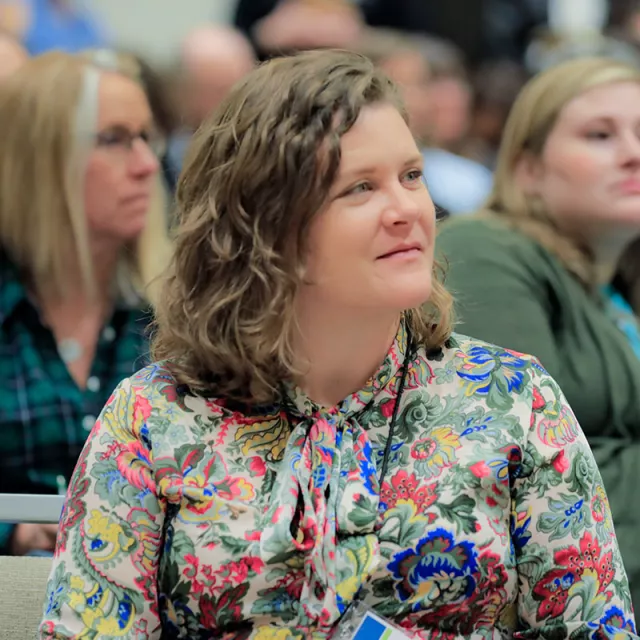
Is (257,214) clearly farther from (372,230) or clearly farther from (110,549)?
(110,549)

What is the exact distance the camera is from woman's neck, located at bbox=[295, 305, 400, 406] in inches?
49.0

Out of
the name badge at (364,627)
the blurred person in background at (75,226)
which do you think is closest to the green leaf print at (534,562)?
the name badge at (364,627)

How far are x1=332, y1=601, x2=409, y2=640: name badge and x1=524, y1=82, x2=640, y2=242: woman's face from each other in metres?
1.17

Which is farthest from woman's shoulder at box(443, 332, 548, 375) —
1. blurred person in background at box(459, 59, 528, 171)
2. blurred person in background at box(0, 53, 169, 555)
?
blurred person in background at box(459, 59, 528, 171)

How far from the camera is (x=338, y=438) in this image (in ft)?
4.02

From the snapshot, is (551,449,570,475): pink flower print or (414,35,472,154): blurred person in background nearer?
(551,449,570,475): pink flower print

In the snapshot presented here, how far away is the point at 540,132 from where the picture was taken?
216 cm

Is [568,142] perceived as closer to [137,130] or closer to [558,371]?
[558,371]

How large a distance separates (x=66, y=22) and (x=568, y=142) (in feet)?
8.65

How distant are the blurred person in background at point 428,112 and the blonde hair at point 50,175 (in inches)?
50.0

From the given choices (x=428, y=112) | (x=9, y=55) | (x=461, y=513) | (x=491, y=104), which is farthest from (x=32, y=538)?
(x=491, y=104)

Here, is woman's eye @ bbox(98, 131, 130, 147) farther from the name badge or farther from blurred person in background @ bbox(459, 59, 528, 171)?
blurred person in background @ bbox(459, 59, 528, 171)

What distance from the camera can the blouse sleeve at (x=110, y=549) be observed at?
3.87ft

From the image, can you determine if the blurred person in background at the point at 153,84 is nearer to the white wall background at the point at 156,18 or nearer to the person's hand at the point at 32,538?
the person's hand at the point at 32,538
